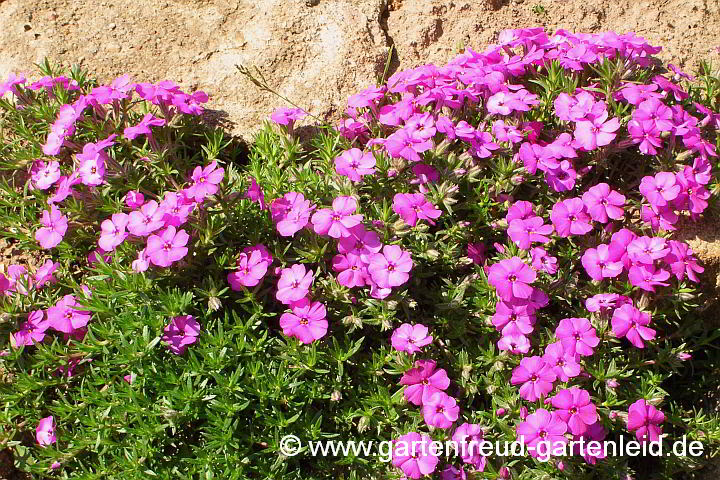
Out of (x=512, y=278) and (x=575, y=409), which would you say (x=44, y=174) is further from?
(x=575, y=409)

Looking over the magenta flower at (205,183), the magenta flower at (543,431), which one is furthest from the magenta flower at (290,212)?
the magenta flower at (543,431)

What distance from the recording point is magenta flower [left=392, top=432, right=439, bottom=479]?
115 inches

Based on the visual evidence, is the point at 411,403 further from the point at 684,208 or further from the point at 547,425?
the point at 684,208

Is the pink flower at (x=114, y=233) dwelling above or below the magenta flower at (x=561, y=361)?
above

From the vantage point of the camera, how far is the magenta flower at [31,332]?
322 centimetres

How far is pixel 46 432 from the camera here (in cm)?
311

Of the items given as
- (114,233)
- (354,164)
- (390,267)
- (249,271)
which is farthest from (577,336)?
(114,233)

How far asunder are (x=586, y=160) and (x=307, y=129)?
1.57 metres

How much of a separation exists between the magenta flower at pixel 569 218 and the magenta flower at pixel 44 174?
2532mm

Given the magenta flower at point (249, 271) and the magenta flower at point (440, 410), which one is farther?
the magenta flower at point (249, 271)

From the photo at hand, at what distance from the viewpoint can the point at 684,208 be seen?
11.1 ft

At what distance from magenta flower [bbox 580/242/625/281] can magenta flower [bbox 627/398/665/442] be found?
0.58m

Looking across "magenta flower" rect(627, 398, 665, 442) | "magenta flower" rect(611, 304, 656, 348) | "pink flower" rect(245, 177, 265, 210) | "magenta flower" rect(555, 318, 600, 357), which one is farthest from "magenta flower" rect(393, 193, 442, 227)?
"magenta flower" rect(627, 398, 665, 442)

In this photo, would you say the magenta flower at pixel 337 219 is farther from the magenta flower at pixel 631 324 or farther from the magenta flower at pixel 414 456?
the magenta flower at pixel 631 324
